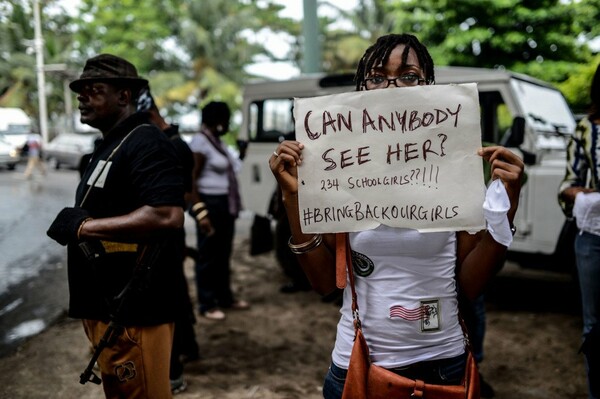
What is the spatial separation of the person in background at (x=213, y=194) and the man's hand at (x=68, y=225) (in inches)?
106

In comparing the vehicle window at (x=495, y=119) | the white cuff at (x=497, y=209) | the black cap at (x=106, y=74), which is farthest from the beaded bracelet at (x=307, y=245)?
the vehicle window at (x=495, y=119)

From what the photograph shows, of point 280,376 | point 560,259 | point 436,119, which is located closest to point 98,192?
point 436,119

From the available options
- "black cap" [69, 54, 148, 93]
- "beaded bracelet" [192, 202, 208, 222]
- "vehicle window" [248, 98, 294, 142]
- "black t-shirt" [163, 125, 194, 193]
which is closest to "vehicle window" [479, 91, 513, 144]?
"vehicle window" [248, 98, 294, 142]

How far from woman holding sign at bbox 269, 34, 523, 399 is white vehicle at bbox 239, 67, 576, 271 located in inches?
121

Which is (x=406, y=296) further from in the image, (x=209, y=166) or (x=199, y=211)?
(x=209, y=166)

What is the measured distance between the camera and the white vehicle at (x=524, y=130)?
4883 millimetres

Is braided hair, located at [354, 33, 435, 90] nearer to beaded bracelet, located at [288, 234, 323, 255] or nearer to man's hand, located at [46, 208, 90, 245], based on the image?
beaded bracelet, located at [288, 234, 323, 255]

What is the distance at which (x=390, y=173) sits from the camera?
1612 millimetres

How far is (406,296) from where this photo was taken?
5.38ft

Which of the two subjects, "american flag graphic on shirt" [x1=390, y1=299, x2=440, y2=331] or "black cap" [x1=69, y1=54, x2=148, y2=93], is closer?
"american flag graphic on shirt" [x1=390, y1=299, x2=440, y2=331]

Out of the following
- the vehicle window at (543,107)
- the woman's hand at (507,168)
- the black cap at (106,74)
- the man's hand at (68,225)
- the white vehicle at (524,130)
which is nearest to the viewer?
the woman's hand at (507,168)

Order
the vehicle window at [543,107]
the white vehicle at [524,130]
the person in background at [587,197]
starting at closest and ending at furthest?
the person in background at [587,197] → the white vehicle at [524,130] → the vehicle window at [543,107]

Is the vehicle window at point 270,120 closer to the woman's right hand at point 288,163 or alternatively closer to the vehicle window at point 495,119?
the vehicle window at point 495,119

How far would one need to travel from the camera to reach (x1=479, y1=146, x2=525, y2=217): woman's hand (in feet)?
4.83
